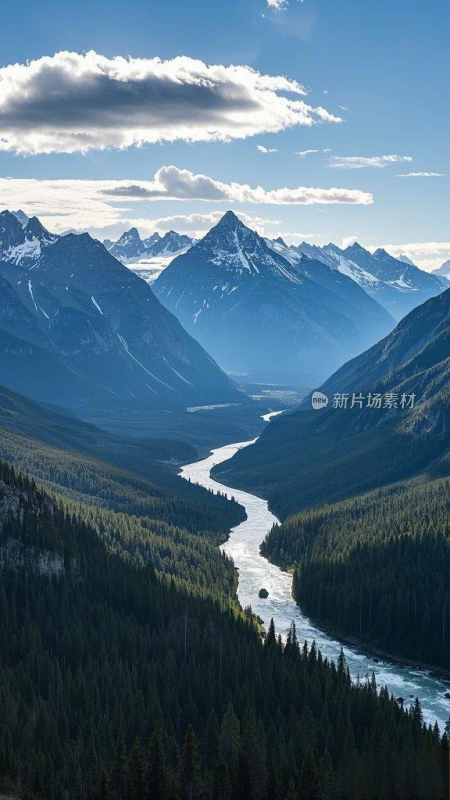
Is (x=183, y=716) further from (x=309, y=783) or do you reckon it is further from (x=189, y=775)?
(x=309, y=783)

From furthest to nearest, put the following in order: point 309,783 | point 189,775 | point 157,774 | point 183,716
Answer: point 183,716 → point 189,775 → point 157,774 → point 309,783

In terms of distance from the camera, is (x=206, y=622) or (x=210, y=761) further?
(x=206, y=622)

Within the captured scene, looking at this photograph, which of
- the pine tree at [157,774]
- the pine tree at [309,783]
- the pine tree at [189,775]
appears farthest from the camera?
the pine tree at [189,775]

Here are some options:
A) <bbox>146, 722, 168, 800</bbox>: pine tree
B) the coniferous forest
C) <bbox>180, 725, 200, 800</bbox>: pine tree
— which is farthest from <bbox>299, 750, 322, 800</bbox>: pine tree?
<bbox>146, 722, 168, 800</bbox>: pine tree

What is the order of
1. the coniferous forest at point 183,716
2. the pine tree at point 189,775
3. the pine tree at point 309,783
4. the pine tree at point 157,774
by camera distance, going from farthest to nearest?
the coniferous forest at point 183,716, the pine tree at point 189,775, the pine tree at point 157,774, the pine tree at point 309,783

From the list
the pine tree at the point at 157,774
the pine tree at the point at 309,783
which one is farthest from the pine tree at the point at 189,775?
the pine tree at the point at 309,783

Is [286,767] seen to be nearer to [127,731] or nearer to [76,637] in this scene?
[127,731]

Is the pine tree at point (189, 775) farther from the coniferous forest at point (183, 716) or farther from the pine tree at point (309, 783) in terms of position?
Result: the pine tree at point (309, 783)

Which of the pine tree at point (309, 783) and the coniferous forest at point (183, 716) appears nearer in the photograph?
the pine tree at point (309, 783)

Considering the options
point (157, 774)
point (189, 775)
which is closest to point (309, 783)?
point (189, 775)

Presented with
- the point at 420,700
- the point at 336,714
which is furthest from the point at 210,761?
the point at 420,700

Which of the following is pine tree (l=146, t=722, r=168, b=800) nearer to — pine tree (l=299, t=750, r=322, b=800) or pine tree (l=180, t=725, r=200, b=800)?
pine tree (l=180, t=725, r=200, b=800)
